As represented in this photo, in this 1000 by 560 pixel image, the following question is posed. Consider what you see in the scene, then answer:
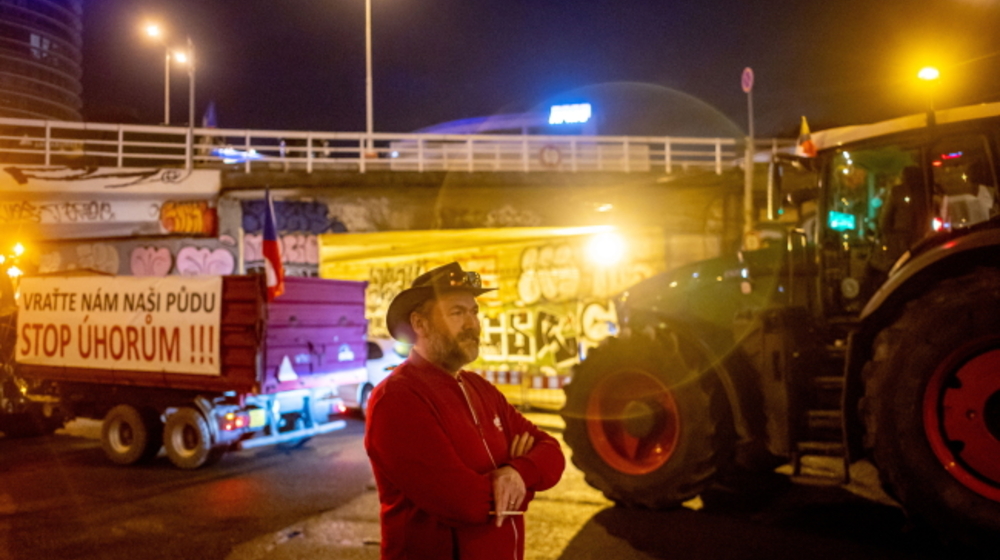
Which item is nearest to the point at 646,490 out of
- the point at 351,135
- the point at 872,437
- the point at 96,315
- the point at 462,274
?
the point at 872,437

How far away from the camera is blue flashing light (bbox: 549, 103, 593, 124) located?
96.5 ft

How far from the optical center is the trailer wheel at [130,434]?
29.7ft

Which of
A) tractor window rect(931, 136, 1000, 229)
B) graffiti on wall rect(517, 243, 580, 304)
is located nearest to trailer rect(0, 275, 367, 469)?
graffiti on wall rect(517, 243, 580, 304)

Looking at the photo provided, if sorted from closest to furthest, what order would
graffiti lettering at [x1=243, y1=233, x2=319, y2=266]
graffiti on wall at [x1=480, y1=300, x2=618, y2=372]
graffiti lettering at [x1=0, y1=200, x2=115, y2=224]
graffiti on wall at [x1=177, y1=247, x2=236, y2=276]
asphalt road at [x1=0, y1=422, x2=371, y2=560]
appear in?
asphalt road at [x1=0, y1=422, x2=371, y2=560]
graffiti on wall at [x1=480, y1=300, x2=618, y2=372]
graffiti lettering at [x1=243, y1=233, x2=319, y2=266]
graffiti on wall at [x1=177, y1=247, x2=236, y2=276]
graffiti lettering at [x1=0, y1=200, x2=115, y2=224]

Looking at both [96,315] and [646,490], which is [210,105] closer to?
[96,315]

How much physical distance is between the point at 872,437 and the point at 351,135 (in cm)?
1418

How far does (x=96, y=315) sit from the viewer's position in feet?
31.7

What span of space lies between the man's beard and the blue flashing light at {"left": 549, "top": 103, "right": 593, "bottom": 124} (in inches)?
1102

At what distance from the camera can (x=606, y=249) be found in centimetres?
1389

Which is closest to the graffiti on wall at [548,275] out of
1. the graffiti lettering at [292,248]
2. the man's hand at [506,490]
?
the graffiti lettering at [292,248]

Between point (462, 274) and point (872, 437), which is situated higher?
point (462, 274)

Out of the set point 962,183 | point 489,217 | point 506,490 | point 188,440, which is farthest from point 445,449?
point 489,217

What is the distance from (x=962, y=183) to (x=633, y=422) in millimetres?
3196

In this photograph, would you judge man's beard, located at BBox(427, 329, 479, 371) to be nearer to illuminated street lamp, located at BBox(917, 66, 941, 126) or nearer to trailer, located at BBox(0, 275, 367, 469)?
illuminated street lamp, located at BBox(917, 66, 941, 126)
